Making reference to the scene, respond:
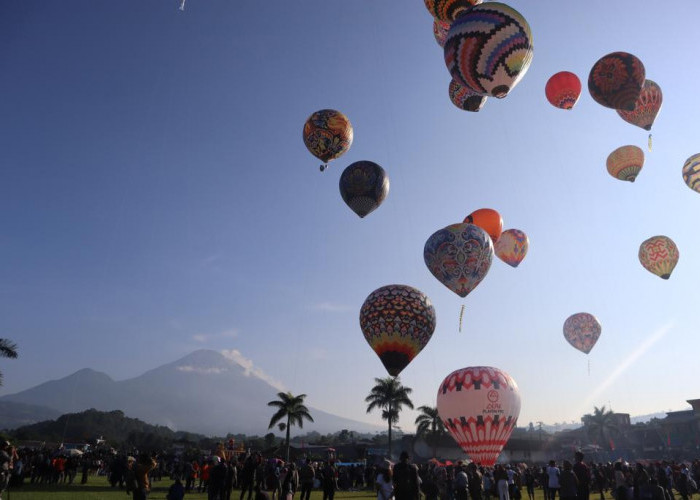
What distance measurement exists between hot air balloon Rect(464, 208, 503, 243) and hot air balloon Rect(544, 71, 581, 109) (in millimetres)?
7471

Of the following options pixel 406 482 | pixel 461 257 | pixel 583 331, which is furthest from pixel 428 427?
pixel 406 482

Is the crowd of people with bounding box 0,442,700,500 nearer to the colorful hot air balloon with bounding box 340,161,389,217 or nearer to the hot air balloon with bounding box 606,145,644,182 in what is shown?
the colorful hot air balloon with bounding box 340,161,389,217

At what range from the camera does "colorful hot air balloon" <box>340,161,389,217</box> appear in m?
30.5

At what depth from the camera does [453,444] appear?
57781mm

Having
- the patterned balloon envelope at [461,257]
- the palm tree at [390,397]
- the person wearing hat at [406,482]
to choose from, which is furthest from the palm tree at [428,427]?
the person wearing hat at [406,482]

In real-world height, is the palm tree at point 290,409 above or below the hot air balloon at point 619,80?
below

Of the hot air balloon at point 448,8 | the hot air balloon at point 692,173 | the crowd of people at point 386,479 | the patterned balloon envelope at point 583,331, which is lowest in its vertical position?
the crowd of people at point 386,479

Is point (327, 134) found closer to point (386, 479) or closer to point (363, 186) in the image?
point (363, 186)

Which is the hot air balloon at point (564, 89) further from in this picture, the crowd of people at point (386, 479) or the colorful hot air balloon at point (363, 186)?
the crowd of people at point (386, 479)

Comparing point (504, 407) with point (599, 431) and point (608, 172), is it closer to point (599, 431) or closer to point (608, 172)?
point (608, 172)

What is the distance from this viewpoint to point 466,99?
26.8m

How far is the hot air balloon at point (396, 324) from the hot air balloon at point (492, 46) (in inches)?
469

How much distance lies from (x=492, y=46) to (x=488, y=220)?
1425 cm

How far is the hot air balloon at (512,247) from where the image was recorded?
3425 cm
